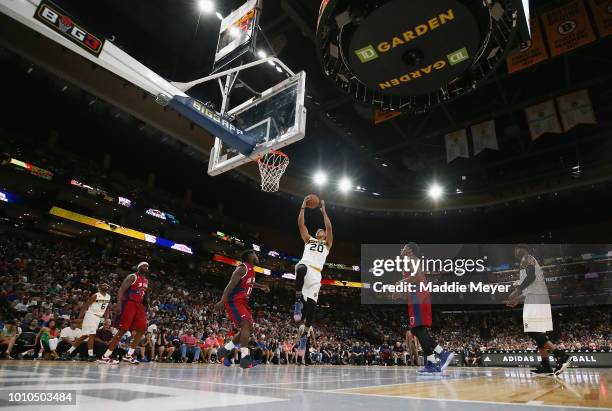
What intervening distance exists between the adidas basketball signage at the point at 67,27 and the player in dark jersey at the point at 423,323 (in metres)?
5.45

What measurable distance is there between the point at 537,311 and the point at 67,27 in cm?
786

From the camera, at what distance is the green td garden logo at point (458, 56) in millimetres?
6008

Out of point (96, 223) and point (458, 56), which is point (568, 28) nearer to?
point (458, 56)

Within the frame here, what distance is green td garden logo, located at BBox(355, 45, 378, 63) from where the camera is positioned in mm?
6156

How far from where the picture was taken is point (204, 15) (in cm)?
1190

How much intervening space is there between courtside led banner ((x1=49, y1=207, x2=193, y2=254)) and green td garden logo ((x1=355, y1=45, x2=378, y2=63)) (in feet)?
60.8

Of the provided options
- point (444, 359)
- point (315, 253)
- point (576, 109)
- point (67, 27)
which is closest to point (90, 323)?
point (315, 253)

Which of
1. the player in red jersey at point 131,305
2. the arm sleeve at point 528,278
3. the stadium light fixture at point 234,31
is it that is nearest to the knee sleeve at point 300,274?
the player in red jersey at point 131,305

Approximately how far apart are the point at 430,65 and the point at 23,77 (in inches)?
611

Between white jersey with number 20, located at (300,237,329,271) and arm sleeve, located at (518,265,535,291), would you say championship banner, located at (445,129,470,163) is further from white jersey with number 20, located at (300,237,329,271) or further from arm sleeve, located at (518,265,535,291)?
white jersey with number 20, located at (300,237,329,271)

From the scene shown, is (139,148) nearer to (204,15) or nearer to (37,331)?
(204,15)

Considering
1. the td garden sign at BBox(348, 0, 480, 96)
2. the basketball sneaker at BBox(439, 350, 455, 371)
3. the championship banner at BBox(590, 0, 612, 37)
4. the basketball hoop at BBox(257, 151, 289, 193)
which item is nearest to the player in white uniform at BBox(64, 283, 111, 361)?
the basketball hoop at BBox(257, 151, 289, 193)

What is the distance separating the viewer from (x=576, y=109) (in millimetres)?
13766

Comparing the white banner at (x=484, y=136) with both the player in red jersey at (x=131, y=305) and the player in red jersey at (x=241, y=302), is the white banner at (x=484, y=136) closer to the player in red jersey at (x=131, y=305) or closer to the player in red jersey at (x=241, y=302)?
the player in red jersey at (x=241, y=302)
